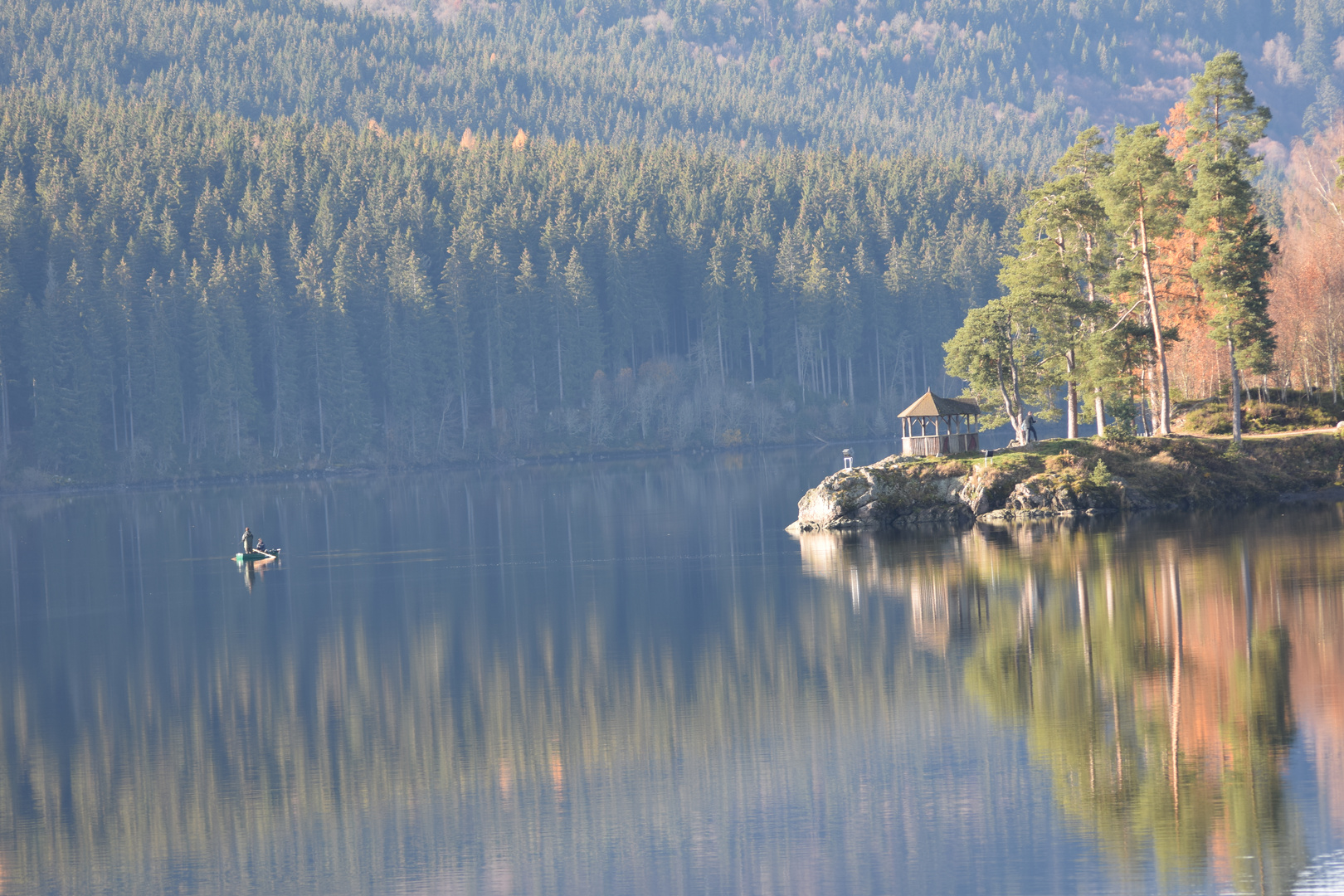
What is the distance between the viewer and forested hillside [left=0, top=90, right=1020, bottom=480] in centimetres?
12988

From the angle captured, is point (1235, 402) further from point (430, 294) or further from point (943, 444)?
point (430, 294)

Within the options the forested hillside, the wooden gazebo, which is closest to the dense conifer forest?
the forested hillside

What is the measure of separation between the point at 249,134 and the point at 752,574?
15175 centimetres

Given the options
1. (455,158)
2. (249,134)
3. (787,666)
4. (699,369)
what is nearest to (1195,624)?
(787,666)

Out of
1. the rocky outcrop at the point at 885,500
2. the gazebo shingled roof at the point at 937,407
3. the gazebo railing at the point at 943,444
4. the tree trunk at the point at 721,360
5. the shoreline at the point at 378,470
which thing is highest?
the tree trunk at the point at 721,360

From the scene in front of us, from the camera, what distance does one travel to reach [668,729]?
25438 millimetres

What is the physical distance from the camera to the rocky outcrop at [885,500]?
5825cm

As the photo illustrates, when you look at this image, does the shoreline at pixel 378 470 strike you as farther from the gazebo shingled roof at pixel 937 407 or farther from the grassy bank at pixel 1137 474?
the grassy bank at pixel 1137 474

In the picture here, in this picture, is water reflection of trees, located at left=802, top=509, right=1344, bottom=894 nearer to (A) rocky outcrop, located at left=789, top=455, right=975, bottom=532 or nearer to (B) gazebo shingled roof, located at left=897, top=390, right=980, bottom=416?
(A) rocky outcrop, located at left=789, top=455, right=975, bottom=532

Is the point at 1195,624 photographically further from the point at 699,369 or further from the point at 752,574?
the point at 699,369

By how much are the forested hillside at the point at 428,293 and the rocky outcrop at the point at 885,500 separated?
270 ft

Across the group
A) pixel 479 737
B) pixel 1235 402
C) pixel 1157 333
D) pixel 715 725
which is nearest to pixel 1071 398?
pixel 1157 333

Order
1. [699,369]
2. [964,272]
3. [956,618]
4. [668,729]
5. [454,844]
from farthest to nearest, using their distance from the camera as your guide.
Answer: [964,272], [699,369], [956,618], [668,729], [454,844]

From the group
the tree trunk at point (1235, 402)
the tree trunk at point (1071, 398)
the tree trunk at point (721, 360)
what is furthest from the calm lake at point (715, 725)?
the tree trunk at point (721, 360)
